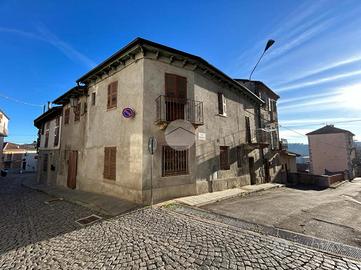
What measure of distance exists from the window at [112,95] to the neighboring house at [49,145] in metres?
8.26

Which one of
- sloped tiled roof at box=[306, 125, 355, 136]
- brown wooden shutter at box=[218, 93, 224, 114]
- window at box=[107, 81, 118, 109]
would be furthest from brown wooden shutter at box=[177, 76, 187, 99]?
sloped tiled roof at box=[306, 125, 355, 136]

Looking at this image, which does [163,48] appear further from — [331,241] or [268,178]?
[268,178]

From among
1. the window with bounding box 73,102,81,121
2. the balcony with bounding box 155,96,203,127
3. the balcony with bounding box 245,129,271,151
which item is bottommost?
the balcony with bounding box 245,129,271,151

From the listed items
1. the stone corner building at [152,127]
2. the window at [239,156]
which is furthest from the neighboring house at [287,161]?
the window at [239,156]

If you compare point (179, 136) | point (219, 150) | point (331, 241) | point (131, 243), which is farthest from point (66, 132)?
point (331, 241)

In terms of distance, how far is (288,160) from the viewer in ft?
76.5

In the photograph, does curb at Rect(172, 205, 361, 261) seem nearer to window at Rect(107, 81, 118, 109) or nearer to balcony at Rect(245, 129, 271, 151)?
window at Rect(107, 81, 118, 109)

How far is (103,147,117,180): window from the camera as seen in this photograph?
9607mm

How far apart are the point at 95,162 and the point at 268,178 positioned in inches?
567

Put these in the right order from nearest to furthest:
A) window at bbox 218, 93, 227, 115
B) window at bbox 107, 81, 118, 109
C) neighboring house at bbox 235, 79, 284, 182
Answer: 1. window at bbox 107, 81, 118, 109
2. window at bbox 218, 93, 227, 115
3. neighboring house at bbox 235, 79, 284, 182

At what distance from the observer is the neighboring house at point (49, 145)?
631 inches

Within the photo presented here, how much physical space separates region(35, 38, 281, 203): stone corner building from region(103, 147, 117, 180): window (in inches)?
2.0

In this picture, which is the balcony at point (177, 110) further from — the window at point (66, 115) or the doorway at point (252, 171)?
the window at point (66, 115)

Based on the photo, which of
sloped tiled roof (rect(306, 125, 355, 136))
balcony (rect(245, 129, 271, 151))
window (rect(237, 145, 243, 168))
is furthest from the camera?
sloped tiled roof (rect(306, 125, 355, 136))
